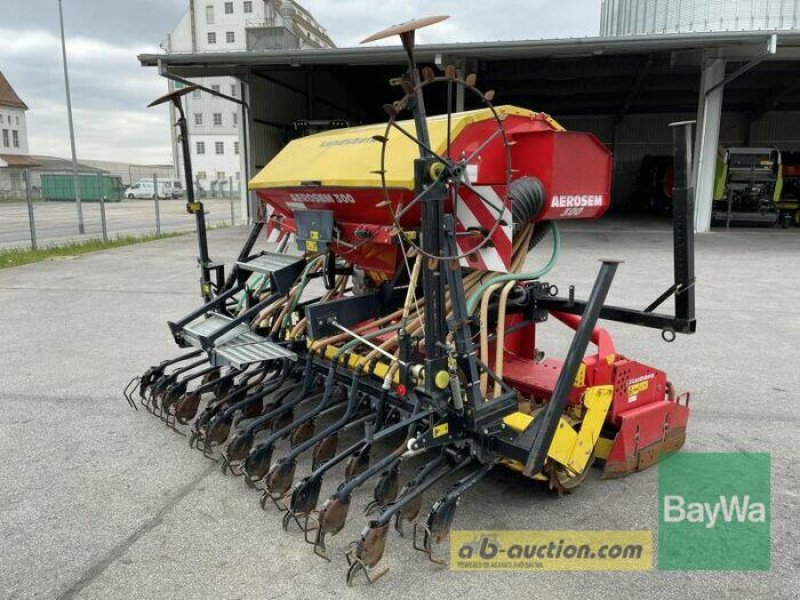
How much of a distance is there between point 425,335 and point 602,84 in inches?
860

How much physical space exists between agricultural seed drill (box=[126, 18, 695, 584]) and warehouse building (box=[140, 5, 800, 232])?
33.5ft

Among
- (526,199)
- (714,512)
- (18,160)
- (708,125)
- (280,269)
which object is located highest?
(18,160)

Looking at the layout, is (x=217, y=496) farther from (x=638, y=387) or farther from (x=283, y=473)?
(x=638, y=387)

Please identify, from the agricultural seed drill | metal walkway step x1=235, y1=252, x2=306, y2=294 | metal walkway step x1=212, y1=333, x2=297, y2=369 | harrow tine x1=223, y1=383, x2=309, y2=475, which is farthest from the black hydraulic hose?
harrow tine x1=223, y1=383, x2=309, y2=475

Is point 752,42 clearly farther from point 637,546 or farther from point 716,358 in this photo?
point 637,546

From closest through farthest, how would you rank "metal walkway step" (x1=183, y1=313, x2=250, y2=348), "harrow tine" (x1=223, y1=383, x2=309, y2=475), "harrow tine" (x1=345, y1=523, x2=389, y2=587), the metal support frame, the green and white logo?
"harrow tine" (x1=345, y1=523, x2=389, y2=587), the green and white logo, "harrow tine" (x1=223, y1=383, x2=309, y2=475), "metal walkway step" (x1=183, y1=313, x2=250, y2=348), the metal support frame

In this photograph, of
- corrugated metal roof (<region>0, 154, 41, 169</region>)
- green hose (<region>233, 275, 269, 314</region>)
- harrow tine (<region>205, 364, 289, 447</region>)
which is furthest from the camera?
corrugated metal roof (<region>0, 154, 41, 169</region>)

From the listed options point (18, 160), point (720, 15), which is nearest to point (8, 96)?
point (18, 160)

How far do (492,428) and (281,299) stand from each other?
186cm

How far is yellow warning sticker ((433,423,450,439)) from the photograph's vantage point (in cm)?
261

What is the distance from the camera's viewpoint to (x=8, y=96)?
49938 mm

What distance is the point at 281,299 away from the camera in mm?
3992

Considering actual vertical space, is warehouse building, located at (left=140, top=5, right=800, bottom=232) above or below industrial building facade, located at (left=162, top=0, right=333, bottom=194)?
below

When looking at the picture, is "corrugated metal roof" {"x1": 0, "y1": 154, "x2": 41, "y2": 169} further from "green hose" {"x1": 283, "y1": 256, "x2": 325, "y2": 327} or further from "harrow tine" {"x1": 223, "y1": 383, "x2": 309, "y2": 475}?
"harrow tine" {"x1": 223, "y1": 383, "x2": 309, "y2": 475}
